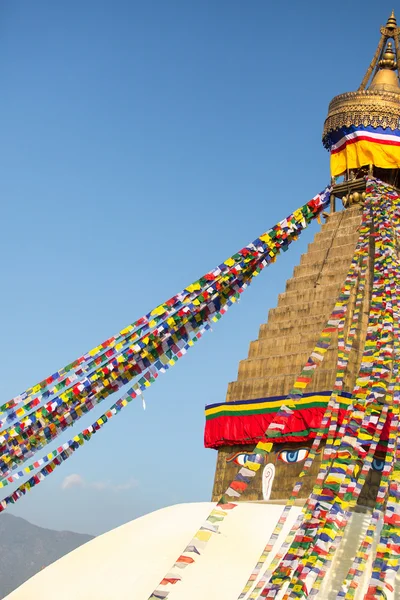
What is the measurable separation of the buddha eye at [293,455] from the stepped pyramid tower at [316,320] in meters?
0.02

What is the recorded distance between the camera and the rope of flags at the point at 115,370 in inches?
505

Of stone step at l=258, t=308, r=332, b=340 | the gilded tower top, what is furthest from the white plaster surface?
the gilded tower top

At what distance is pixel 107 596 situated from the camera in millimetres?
14648

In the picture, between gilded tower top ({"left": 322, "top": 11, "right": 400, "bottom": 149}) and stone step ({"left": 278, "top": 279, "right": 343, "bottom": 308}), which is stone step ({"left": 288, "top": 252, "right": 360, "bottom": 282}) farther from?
gilded tower top ({"left": 322, "top": 11, "right": 400, "bottom": 149})

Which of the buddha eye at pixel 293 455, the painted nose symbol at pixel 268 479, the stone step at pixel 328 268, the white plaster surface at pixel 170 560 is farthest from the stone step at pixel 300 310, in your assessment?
the white plaster surface at pixel 170 560

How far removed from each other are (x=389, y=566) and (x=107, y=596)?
4796 millimetres

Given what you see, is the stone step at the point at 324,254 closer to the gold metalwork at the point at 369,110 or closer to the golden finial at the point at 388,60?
the gold metalwork at the point at 369,110

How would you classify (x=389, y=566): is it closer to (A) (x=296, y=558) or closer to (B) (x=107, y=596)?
(A) (x=296, y=558)

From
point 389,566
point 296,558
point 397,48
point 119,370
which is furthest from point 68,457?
point 397,48

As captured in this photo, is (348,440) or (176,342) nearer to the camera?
(348,440)

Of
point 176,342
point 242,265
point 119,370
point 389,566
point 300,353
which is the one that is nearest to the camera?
point 389,566

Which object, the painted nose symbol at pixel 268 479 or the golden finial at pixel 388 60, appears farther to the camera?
the golden finial at pixel 388 60

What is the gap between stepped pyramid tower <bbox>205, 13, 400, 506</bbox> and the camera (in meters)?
16.8

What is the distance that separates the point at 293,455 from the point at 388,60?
372 inches
